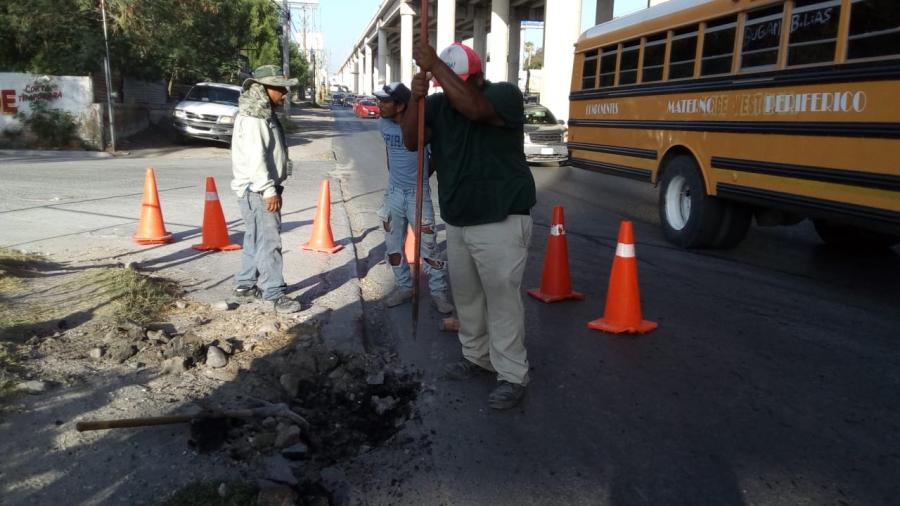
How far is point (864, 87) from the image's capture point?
5941mm

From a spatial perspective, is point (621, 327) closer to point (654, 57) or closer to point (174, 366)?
point (174, 366)

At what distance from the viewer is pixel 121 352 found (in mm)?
4359

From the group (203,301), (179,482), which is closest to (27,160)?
(203,301)

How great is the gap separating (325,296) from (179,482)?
10.4 ft

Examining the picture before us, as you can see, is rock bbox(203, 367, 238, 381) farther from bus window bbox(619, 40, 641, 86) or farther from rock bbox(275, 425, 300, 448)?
bus window bbox(619, 40, 641, 86)

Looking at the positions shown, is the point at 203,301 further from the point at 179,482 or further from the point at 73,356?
the point at 179,482

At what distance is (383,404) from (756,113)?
5.24 metres

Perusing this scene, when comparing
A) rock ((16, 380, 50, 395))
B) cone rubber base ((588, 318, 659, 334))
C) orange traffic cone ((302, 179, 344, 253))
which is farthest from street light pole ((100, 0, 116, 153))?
cone rubber base ((588, 318, 659, 334))

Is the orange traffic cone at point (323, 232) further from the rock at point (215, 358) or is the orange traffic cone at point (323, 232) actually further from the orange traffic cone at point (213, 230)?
the rock at point (215, 358)

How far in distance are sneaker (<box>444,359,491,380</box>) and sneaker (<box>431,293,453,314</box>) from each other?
3.96 feet

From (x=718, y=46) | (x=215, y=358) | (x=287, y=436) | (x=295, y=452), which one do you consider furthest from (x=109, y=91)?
(x=295, y=452)

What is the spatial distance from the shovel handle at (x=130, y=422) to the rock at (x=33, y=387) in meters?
0.51

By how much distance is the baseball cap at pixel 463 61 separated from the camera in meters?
3.71

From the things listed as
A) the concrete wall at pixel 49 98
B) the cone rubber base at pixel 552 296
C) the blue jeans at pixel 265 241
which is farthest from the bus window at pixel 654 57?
Answer: the concrete wall at pixel 49 98
